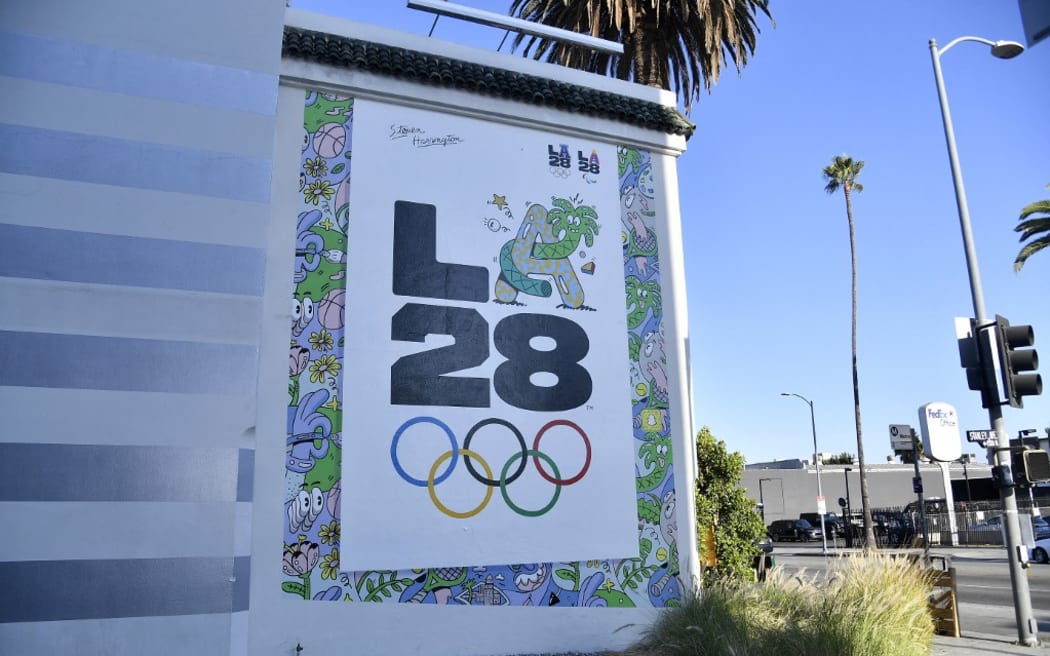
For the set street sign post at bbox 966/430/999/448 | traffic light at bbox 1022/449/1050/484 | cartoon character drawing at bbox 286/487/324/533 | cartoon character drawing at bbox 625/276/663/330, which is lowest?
cartoon character drawing at bbox 286/487/324/533

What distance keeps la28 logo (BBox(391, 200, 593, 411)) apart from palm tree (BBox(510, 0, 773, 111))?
935 centimetres

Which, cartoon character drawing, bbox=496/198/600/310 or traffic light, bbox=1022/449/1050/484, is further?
cartoon character drawing, bbox=496/198/600/310

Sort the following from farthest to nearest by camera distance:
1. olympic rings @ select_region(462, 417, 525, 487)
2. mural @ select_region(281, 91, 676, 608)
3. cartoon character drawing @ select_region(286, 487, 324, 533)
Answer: olympic rings @ select_region(462, 417, 525, 487)
mural @ select_region(281, 91, 676, 608)
cartoon character drawing @ select_region(286, 487, 324, 533)

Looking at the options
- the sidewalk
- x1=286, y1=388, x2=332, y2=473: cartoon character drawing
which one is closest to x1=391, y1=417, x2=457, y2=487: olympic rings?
x1=286, y1=388, x2=332, y2=473: cartoon character drawing

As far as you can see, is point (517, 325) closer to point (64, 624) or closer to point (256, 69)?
point (256, 69)

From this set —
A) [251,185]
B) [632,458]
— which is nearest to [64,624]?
[251,185]

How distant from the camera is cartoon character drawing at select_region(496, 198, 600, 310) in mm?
11023

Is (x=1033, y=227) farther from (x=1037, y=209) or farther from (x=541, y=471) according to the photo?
(x=541, y=471)

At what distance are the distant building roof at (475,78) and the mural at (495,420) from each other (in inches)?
22.5

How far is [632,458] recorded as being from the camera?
440 inches

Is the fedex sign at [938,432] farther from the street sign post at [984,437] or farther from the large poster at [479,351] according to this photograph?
the large poster at [479,351]

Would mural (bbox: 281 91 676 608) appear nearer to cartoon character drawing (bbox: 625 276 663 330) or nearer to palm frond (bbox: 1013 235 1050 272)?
cartoon character drawing (bbox: 625 276 663 330)

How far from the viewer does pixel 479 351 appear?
1054cm

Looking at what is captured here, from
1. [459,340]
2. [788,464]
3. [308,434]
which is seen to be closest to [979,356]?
[459,340]
